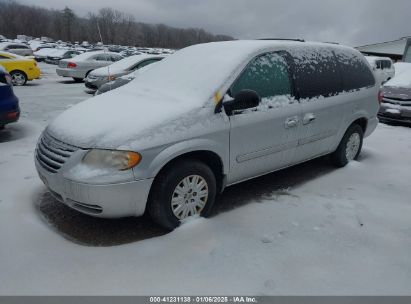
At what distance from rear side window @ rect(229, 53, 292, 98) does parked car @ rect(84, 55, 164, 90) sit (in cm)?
850

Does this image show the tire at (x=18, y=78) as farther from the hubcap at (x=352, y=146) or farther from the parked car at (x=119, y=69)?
the hubcap at (x=352, y=146)

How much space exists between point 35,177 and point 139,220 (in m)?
1.79

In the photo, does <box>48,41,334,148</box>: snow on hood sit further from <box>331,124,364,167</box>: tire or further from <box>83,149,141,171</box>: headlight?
<box>331,124,364,167</box>: tire

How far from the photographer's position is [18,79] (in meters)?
14.2

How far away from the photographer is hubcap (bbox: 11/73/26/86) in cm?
1412

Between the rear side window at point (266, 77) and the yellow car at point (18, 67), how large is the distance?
42.7 ft

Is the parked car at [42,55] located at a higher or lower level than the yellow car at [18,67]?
higher

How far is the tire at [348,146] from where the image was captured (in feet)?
16.5

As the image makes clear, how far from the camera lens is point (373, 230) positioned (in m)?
3.45

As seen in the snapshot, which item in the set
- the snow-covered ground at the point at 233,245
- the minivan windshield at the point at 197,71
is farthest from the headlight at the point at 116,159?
the minivan windshield at the point at 197,71

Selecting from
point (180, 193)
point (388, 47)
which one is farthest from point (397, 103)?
point (388, 47)

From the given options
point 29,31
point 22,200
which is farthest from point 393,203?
point 29,31

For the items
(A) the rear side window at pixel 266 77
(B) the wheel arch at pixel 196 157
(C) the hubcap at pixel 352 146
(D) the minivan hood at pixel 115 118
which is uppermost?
(A) the rear side window at pixel 266 77

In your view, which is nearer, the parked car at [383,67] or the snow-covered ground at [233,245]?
the snow-covered ground at [233,245]
